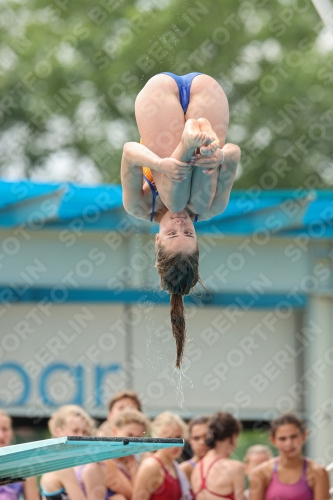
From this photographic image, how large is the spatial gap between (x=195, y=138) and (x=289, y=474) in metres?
3.33

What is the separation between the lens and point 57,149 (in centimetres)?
1964

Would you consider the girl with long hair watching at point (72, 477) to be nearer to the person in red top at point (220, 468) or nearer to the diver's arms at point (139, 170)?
the person in red top at point (220, 468)

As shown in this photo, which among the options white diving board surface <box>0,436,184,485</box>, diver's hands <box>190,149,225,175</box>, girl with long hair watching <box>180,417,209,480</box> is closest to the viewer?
white diving board surface <box>0,436,184,485</box>

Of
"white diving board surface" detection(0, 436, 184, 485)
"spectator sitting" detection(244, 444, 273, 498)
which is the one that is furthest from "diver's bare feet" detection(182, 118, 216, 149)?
"spectator sitting" detection(244, 444, 273, 498)

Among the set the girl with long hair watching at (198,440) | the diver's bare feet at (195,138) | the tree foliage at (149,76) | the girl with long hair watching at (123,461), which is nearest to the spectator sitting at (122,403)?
the girl with long hair watching at (123,461)

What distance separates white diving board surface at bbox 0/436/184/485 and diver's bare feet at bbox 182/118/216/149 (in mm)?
1836

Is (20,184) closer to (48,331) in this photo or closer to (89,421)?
(48,331)

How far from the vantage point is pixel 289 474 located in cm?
741

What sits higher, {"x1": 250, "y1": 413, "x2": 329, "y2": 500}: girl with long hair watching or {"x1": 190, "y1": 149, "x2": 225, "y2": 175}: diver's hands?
{"x1": 190, "y1": 149, "x2": 225, "y2": 175}: diver's hands

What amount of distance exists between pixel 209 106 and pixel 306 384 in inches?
216

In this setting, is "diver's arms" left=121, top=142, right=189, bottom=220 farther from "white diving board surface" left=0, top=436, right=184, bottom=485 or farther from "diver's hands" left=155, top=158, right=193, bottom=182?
"white diving board surface" left=0, top=436, right=184, bottom=485

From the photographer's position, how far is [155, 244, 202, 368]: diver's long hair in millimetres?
5973

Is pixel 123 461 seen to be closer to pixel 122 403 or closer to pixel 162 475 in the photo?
pixel 162 475

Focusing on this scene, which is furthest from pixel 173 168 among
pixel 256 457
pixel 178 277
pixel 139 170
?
pixel 256 457
